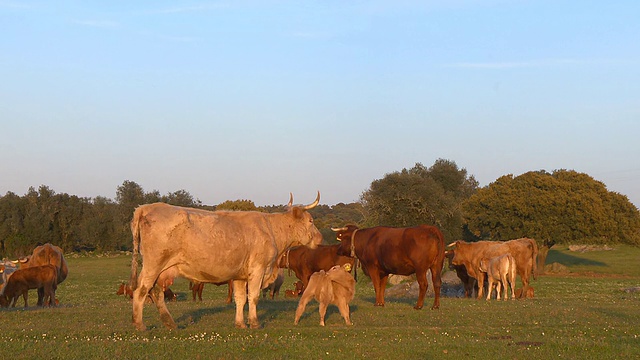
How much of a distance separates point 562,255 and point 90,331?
69.1 m

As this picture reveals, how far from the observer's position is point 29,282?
21641mm

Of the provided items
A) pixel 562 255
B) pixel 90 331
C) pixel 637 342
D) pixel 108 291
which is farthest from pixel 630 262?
pixel 90 331

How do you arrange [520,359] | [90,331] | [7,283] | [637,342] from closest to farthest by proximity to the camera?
[520,359] → [637,342] → [90,331] → [7,283]

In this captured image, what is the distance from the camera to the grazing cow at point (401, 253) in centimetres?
1894

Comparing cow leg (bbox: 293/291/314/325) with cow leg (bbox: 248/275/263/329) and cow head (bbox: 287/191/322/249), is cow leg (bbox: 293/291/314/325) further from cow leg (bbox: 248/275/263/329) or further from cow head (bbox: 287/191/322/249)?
cow head (bbox: 287/191/322/249)

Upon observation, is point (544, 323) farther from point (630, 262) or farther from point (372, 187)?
point (630, 262)

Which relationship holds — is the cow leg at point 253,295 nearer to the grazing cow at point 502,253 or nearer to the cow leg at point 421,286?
the cow leg at point 421,286

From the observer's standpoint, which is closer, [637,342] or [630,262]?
[637,342]

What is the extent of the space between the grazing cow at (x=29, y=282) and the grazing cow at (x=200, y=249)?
9.58m

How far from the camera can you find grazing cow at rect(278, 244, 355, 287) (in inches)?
997

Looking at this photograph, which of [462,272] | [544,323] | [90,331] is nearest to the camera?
[90,331]

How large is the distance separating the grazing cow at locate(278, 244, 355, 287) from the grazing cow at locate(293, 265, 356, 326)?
9321mm

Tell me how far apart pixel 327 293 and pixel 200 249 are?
3.17 m

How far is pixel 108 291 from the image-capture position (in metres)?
36.0
